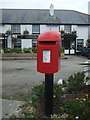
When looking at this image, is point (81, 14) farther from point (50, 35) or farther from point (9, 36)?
point (50, 35)

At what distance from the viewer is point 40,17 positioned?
27172 millimetres

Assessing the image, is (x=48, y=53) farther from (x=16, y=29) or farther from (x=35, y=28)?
(x=16, y=29)

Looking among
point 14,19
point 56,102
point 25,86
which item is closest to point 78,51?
point 14,19

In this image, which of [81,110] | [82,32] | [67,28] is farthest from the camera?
[82,32]

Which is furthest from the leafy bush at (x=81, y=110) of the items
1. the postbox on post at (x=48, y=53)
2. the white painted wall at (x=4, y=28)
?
the white painted wall at (x=4, y=28)

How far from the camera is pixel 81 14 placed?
28.9 m

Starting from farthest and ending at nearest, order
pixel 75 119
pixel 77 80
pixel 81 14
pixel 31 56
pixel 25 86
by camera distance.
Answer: pixel 81 14
pixel 31 56
pixel 25 86
pixel 77 80
pixel 75 119

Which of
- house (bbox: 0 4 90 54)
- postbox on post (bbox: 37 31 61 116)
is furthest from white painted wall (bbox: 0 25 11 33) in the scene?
postbox on post (bbox: 37 31 61 116)

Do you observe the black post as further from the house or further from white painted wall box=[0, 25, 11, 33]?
white painted wall box=[0, 25, 11, 33]

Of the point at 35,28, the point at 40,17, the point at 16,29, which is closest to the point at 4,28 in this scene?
the point at 16,29

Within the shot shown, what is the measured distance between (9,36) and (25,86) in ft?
66.0

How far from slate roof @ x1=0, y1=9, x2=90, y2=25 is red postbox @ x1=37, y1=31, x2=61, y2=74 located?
76.0 ft

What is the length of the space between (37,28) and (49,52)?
916 inches

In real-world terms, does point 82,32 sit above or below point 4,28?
below
